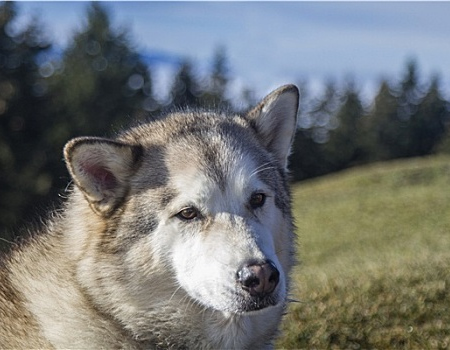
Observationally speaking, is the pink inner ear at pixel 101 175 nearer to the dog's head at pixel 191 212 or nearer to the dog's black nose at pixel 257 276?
the dog's head at pixel 191 212

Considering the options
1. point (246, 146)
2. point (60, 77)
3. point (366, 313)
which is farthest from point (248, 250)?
point (60, 77)

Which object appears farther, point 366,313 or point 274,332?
point 366,313

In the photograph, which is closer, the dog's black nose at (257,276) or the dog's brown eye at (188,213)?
the dog's black nose at (257,276)

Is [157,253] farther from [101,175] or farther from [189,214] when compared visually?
[101,175]

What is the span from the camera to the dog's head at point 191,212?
3.90m

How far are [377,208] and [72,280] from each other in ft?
61.3

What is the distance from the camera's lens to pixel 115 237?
4145mm

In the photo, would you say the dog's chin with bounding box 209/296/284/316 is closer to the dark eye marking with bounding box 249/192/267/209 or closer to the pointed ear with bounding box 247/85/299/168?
the dark eye marking with bounding box 249/192/267/209

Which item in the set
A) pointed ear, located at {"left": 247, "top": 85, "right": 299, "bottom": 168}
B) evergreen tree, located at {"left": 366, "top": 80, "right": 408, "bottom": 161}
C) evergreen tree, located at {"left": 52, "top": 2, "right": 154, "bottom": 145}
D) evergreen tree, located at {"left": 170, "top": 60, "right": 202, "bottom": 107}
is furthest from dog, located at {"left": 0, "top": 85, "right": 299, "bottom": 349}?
evergreen tree, located at {"left": 366, "top": 80, "right": 408, "bottom": 161}

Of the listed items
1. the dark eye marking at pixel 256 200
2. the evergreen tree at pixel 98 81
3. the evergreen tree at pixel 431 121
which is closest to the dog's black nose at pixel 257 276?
the dark eye marking at pixel 256 200

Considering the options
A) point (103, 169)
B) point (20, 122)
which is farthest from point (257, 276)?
point (20, 122)

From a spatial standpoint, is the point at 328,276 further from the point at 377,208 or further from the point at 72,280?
the point at 377,208

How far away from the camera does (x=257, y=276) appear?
12.4ft

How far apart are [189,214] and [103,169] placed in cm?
56
